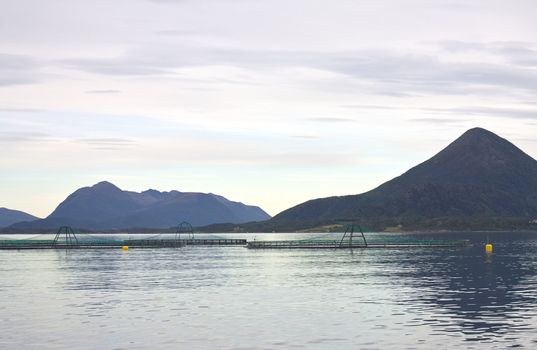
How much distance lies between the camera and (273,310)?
8006cm

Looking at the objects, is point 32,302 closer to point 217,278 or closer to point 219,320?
point 219,320

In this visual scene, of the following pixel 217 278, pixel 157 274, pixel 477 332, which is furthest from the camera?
pixel 157 274

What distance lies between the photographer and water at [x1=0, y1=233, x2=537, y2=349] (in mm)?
61531

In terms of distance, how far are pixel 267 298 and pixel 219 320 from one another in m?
20.5

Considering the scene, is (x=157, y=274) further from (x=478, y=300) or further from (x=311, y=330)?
(x=311, y=330)

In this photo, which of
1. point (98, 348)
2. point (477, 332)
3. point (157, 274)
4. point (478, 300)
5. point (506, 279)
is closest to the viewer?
point (98, 348)

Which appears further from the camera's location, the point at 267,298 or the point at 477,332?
the point at 267,298

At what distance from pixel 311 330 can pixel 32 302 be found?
1603 inches

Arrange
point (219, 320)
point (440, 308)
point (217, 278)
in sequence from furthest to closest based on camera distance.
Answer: point (217, 278)
point (440, 308)
point (219, 320)

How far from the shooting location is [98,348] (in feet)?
193

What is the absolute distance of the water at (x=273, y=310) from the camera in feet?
202

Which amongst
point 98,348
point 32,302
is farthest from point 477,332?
point 32,302

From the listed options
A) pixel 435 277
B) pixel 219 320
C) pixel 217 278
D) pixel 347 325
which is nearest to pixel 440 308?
pixel 347 325

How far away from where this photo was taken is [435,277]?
124 meters
